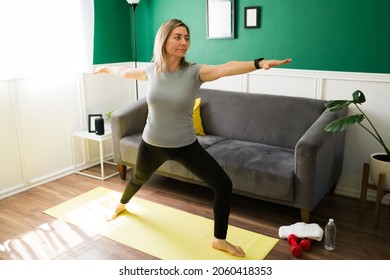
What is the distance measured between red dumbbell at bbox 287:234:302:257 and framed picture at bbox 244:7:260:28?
6.15 ft

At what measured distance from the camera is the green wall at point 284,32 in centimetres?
308

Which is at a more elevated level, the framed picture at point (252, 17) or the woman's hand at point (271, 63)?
the framed picture at point (252, 17)

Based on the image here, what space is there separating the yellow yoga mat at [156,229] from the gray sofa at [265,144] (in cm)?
35

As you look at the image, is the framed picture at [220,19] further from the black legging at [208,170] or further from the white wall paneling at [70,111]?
the black legging at [208,170]

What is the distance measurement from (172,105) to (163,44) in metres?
0.34

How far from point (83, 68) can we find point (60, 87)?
28 cm

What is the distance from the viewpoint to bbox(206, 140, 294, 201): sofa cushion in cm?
279

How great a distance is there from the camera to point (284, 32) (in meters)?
3.44

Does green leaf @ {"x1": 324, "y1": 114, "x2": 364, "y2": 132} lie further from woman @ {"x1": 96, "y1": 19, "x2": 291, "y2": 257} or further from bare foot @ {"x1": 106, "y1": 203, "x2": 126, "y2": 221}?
bare foot @ {"x1": 106, "y1": 203, "x2": 126, "y2": 221}

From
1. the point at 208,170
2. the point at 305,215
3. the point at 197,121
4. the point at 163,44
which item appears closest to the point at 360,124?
the point at 305,215

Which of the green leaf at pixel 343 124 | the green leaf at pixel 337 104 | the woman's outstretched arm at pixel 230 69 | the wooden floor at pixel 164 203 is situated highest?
the woman's outstretched arm at pixel 230 69

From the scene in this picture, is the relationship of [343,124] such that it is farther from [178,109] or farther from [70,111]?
[70,111]

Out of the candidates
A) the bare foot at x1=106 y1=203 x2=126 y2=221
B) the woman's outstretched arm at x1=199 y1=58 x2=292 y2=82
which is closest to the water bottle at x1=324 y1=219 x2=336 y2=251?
the woman's outstretched arm at x1=199 y1=58 x2=292 y2=82

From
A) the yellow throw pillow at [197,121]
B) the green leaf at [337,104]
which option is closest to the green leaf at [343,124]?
the green leaf at [337,104]
